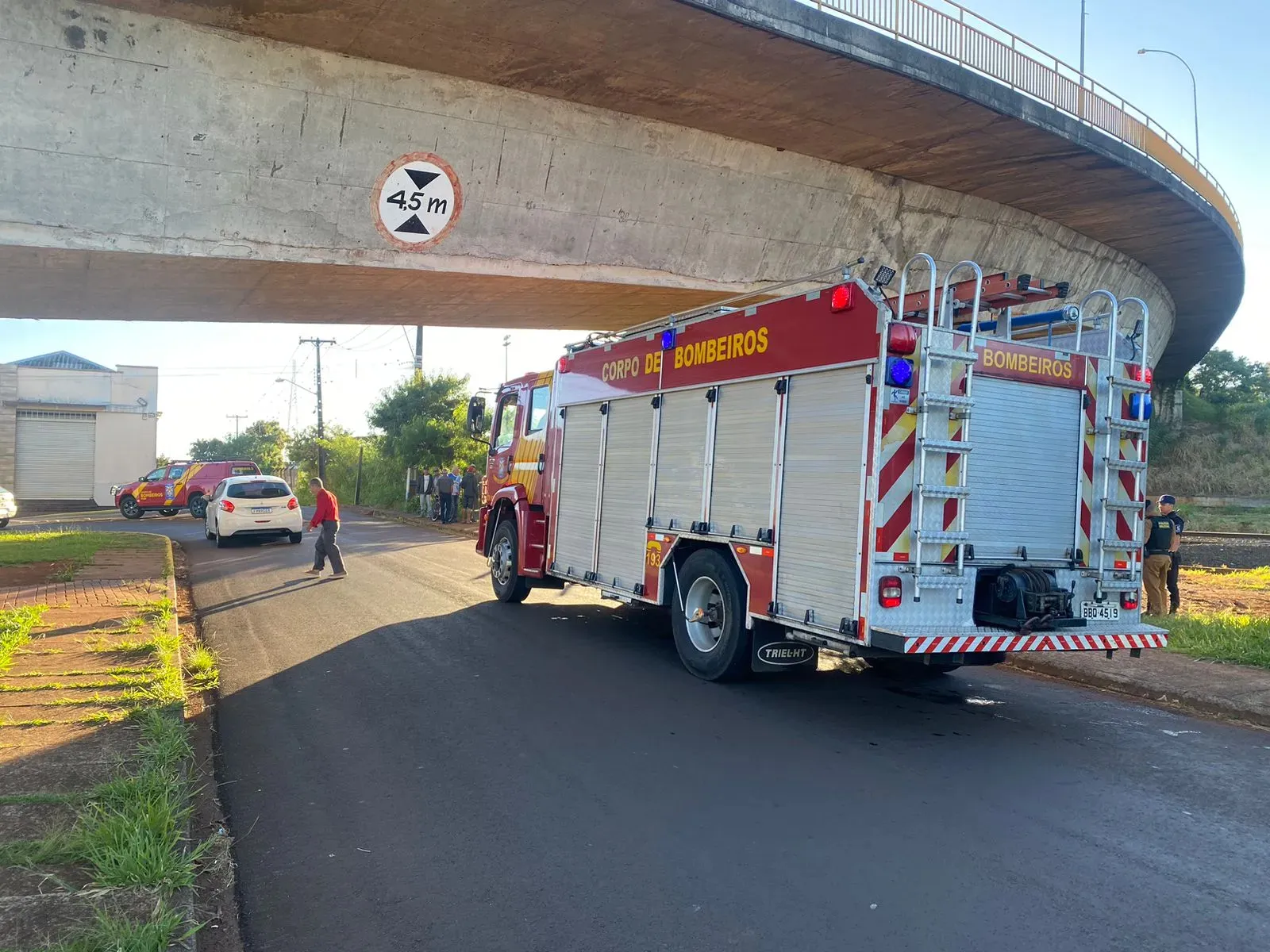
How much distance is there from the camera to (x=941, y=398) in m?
6.38

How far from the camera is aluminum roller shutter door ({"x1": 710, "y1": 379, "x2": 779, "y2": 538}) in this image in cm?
738

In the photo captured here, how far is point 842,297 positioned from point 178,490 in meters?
31.3

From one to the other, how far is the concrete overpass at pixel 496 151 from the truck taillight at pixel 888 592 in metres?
7.73

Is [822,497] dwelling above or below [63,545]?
above

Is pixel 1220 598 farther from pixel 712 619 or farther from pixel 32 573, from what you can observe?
pixel 32 573

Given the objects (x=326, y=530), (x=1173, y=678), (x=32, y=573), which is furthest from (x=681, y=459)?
(x=32, y=573)

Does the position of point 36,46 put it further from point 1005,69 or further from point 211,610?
point 1005,69

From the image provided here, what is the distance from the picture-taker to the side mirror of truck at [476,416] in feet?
42.1

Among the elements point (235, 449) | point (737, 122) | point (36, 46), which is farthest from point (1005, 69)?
point (235, 449)

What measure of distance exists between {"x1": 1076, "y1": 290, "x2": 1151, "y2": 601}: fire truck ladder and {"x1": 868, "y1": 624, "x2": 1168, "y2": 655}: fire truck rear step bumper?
15.1 inches

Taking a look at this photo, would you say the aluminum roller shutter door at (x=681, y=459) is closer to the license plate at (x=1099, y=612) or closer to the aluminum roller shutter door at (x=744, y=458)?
the aluminum roller shutter door at (x=744, y=458)

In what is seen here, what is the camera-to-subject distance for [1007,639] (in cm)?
647

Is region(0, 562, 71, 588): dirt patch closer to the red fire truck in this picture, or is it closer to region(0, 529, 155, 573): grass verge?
region(0, 529, 155, 573): grass verge

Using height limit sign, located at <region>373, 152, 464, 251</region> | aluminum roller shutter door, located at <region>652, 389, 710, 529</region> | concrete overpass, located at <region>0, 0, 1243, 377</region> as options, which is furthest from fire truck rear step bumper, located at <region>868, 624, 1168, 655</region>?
height limit sign, located at <region>373, 152, 464, 251</region>
